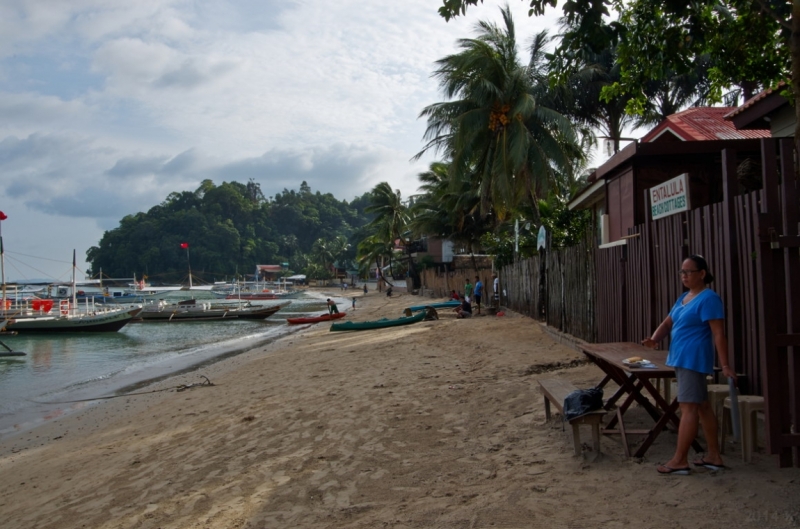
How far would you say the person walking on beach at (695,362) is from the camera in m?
3.93

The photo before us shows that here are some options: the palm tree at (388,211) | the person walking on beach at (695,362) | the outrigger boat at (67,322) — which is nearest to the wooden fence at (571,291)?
the person walking on beach at (695,362)

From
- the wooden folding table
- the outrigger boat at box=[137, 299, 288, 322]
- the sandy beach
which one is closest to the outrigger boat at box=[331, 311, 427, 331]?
the sandy beach

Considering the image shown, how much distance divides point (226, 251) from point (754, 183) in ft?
396

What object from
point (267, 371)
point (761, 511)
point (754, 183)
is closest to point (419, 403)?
point (761, 511)

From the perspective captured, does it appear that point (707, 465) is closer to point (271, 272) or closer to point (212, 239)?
point (271, 272)

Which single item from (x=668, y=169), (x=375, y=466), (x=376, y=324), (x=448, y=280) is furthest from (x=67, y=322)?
(x=375, y=466)

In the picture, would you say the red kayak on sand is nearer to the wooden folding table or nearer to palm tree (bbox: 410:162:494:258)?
palm tree (bbox: 410:162:494:258)

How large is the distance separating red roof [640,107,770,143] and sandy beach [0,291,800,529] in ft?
16.1

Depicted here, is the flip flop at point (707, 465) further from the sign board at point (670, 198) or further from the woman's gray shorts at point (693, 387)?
the sign board at point (670, 198)

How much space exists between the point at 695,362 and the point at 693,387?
0.17 m

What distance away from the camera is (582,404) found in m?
4.49

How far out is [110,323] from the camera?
3444 cm

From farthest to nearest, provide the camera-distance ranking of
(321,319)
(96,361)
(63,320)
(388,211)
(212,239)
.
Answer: (212,239) < (388,211) < (63,320) < (321,319) < (96,361)

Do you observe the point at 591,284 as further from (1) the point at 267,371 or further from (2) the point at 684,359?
(1) the point at 267,371
